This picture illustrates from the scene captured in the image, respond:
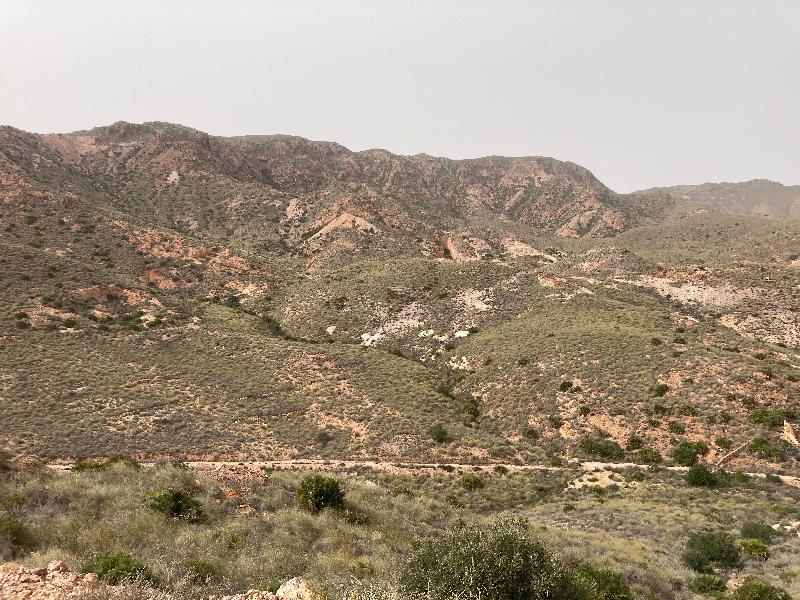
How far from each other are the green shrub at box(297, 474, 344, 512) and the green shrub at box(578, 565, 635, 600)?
26.7ft

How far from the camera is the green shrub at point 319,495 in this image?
15833mm

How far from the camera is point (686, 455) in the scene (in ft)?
90.7

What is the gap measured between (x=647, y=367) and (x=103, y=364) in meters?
43.3

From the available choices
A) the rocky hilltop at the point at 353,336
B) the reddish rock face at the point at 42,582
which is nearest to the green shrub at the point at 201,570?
the reddish rock face at the point at 42,582

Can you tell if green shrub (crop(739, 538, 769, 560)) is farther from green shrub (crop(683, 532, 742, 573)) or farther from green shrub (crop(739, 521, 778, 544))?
green shrub (crop(739, 521, 778, 544))

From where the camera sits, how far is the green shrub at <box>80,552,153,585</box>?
8602 millimetres

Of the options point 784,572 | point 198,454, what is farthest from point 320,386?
point 784,572

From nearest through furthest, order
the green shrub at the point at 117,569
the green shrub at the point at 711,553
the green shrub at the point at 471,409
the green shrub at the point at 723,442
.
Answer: the green shrub at the point at 117,569, the green shrub at the point at 711,553, the green shrub at the point at 723,442, the green shrub at the point at 471,409

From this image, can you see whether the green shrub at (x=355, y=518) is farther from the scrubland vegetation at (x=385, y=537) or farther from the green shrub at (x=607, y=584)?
the green shrub at (x=607, y=584)

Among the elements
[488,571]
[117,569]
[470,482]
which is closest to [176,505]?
[117,569]

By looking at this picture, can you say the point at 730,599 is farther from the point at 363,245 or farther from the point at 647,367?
the point at 363,245

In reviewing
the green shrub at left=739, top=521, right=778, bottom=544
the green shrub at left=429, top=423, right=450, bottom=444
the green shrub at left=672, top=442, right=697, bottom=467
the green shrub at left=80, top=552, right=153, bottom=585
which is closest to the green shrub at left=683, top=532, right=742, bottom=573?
the green shrub at left=739, top=521, right=778, bottom=544

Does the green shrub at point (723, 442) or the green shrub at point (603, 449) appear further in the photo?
the green shrub at point (603, 449)

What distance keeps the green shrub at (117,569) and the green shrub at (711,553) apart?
16.7m
